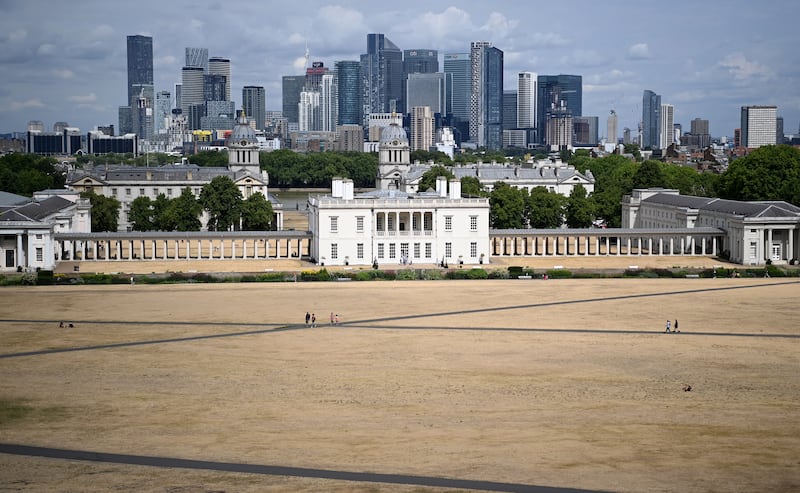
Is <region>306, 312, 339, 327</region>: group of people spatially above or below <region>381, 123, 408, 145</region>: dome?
below

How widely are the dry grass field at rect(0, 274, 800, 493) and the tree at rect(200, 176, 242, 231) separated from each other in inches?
1447

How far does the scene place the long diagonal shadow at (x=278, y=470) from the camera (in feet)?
109

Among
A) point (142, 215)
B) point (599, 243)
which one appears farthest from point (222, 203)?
point (599, 243)

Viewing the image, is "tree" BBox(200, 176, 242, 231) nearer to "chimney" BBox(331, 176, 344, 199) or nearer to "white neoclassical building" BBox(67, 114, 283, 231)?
"chimney" BBox(331, 176, 344, 199)

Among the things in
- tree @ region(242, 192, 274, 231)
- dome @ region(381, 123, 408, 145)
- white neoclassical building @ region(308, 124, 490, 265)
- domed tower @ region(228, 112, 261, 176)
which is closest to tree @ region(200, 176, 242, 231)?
tree @ region(242, 192, 274, 231)

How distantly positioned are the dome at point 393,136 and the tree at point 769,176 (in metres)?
52.6

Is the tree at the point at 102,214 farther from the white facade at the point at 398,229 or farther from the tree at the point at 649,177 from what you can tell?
the tree at the point at 649,177

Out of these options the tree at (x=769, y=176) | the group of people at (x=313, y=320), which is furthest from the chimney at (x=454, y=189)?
the tree at (x=769, y=176)

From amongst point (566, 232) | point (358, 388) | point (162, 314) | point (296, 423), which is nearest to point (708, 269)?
point (566, 232)

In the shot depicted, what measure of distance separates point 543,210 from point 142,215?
3848 centimetres

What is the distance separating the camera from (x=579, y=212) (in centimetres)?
11425

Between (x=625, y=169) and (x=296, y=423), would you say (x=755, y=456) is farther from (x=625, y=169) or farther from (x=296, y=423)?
(x=625, y=169)

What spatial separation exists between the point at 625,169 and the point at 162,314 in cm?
8706

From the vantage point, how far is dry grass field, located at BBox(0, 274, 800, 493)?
3481cm
